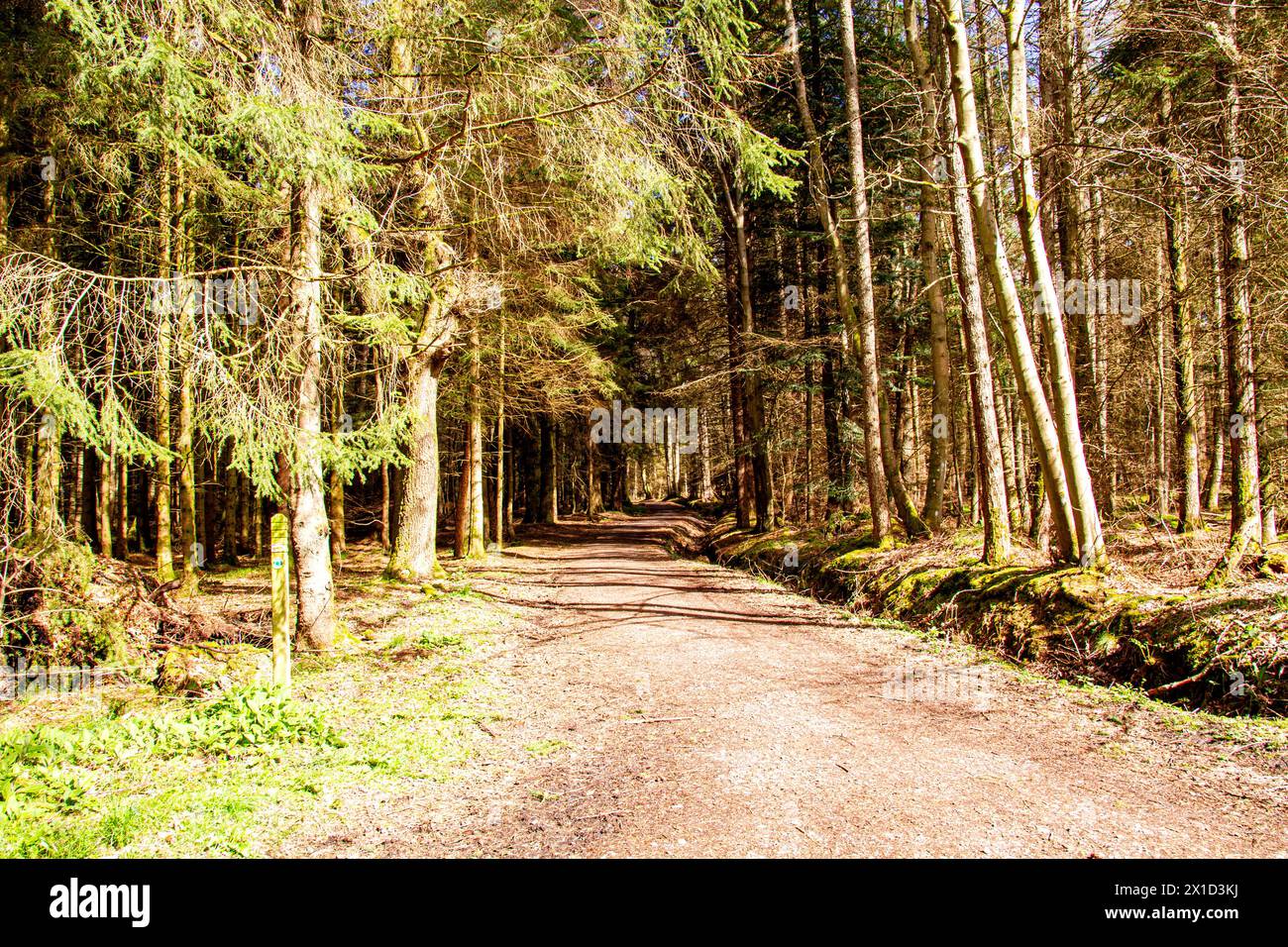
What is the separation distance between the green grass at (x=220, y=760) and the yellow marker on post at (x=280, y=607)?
282mm

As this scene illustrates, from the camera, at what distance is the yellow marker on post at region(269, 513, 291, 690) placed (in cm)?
575

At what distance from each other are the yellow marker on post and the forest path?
6.61ft

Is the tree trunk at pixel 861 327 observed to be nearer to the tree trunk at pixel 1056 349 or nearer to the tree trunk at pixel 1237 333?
the tree trunk at pixel 1056 349

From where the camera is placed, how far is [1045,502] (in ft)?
31.5

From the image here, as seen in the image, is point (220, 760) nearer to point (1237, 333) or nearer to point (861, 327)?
point (1237, 333)

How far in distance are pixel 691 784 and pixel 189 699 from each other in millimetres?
4519

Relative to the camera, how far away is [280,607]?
593cm

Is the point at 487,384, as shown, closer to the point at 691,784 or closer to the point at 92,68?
the point at 92,68

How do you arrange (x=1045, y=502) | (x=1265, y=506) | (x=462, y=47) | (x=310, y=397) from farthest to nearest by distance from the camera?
(x=1265, y=506) → (x=1045, y=502) → (x=462, y=47) → (x=310, y=397)

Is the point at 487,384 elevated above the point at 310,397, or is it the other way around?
the point at 487,384

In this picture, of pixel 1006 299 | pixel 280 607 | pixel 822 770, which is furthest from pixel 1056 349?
pixel 280 607
